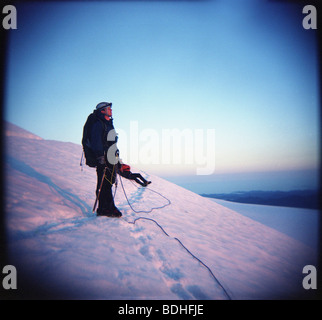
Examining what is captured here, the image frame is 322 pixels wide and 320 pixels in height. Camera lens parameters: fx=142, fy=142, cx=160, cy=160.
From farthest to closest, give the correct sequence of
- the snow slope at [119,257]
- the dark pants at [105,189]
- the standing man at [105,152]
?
the dark pants at [105,189], the standing man at [105,152], the snow slope at [119,257]

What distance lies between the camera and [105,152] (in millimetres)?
3652

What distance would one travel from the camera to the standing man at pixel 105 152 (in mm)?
3402

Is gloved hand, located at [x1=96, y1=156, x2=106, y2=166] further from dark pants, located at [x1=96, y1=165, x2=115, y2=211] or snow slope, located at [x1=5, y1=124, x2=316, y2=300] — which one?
snow slope, located at [x1=5, y1=124, x2=316, y2=300]

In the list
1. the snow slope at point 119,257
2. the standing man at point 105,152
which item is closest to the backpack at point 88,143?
the standing man at point 105,152

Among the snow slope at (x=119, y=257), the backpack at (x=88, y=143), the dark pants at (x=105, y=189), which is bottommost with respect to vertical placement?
the snow slope at (x=119, y=257)

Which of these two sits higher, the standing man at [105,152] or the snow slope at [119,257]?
the standing man at [105,152]

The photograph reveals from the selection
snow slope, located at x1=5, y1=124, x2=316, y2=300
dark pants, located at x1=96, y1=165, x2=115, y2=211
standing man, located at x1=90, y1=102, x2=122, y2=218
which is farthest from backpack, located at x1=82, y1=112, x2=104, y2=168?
snow slope, located at x1=5, y1=124, x2=316, y2=300

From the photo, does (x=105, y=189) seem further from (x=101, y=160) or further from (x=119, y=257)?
(x=119, y=257)

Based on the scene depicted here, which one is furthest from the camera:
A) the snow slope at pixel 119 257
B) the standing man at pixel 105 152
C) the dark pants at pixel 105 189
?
the dark pants at pixel 105 189

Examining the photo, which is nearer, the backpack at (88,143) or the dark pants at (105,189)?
the backpack at (88,143)

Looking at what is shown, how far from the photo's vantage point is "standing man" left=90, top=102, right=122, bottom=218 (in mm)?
3402

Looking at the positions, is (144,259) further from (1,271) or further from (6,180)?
(6,180)

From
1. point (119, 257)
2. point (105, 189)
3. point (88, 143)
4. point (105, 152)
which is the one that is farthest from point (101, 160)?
point (119, 257)

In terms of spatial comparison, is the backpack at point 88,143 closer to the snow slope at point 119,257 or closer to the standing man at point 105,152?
the standing man at point 105,152
